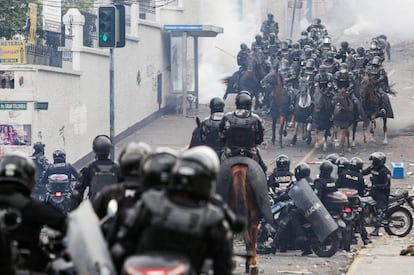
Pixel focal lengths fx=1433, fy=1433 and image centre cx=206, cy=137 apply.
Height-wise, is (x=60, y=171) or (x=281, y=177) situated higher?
(x=281, y=177)

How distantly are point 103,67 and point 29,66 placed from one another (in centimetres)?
507

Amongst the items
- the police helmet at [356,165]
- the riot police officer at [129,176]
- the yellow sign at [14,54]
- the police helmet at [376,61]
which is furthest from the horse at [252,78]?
the riot police officer at [129,176]

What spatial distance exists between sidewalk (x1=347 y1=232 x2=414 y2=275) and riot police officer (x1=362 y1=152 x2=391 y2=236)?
397 millimetres

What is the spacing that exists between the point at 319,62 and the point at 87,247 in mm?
29770

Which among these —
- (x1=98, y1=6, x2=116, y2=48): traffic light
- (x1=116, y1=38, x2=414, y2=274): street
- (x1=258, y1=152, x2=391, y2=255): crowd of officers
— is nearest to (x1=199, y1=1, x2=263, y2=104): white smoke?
(x1=116, y1=38, x2=414, y2=274): street

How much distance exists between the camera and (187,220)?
7910 millimetres

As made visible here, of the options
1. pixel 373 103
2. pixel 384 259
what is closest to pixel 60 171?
pixel 384 259

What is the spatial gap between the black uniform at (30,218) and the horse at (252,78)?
3068 cm

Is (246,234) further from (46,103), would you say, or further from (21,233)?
(46,103)

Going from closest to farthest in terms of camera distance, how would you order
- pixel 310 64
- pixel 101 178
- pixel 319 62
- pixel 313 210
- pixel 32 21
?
pixel 101 178 → pixel 313 210 → pixel 32 21 → pixel 310 64 → pixel 319 62

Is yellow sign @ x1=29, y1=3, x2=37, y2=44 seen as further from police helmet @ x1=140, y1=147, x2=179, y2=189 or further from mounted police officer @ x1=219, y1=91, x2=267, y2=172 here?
police helmet @ x1=140, y1=147, x2=179, y2=189

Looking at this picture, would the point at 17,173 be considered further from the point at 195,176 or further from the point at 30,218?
the point at 195,176

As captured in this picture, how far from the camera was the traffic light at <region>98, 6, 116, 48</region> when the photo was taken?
2428cm

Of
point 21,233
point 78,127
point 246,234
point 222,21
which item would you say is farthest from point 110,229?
point 222,21
